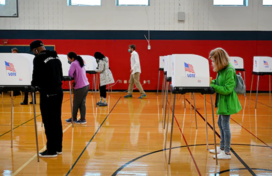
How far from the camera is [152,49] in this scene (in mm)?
9984

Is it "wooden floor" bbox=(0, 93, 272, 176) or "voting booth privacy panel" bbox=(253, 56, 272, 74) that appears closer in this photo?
"wooden floor" bbox=(0, 93, 272, 176)

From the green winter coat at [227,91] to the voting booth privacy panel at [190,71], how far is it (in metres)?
0.17

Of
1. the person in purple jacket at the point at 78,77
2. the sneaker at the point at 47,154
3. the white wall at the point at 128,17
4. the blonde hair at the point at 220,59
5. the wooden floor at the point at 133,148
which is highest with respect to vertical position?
the white wall at the point at 128,17

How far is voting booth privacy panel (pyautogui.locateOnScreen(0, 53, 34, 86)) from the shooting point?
10.5 ft

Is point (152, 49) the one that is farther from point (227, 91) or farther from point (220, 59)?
point (227, 91)

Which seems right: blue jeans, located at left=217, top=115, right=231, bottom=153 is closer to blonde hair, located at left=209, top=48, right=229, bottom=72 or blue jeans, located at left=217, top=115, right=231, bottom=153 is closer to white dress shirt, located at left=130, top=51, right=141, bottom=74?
blonde hair, located at left=209, top=48, right=229, bottom=72

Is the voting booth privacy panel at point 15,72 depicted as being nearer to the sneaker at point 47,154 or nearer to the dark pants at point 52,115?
the dark pants at point 52,115

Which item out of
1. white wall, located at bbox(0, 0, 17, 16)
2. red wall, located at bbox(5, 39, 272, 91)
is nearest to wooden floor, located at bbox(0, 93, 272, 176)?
red wall, located at bbox(5, 39, 272, 91)

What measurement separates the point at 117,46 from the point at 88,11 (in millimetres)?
1558

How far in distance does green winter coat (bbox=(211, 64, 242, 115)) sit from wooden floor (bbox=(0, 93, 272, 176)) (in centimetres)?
61

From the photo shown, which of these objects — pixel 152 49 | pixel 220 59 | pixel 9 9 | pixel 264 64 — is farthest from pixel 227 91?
pixel 9 9

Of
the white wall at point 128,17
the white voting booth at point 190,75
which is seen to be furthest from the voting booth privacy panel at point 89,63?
the white voting booth at point 190,75

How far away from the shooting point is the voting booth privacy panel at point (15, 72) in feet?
10.5

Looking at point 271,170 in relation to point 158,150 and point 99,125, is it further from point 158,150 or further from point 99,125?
point 99,125
